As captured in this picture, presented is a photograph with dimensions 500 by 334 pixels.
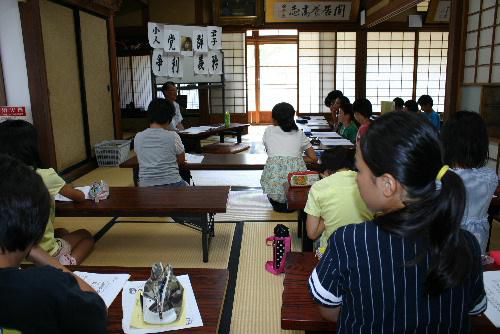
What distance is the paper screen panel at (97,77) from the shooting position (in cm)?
552

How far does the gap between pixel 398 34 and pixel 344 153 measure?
758 centimetres

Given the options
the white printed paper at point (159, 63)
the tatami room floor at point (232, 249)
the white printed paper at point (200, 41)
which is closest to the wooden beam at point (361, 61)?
the white printed paper at point (200, 41)

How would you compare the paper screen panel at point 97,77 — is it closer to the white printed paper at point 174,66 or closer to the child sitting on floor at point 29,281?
the white printed paper at point 174,66

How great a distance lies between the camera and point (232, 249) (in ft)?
9.74

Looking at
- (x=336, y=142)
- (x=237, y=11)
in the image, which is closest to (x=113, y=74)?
(x=237, y=11)

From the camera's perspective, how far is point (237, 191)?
175 inches

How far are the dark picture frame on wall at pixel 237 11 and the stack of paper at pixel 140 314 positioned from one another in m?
7.66

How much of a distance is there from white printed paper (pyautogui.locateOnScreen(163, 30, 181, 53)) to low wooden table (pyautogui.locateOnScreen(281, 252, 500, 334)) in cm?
540

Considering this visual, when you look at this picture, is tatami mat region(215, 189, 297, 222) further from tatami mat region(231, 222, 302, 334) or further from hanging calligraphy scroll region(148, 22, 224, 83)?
hanging calligraphy scroll region(148, 22, 224, 83)

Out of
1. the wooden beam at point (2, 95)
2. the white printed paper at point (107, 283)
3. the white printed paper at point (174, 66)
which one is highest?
the white printed paper at point (174, 66)

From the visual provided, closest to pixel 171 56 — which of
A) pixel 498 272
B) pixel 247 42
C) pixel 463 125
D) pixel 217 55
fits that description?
pixel 217 55

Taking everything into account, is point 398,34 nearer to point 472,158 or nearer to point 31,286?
point 472,158

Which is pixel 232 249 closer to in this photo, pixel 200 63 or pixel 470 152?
pixel 470 152

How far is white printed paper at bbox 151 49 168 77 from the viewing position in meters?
6.18
